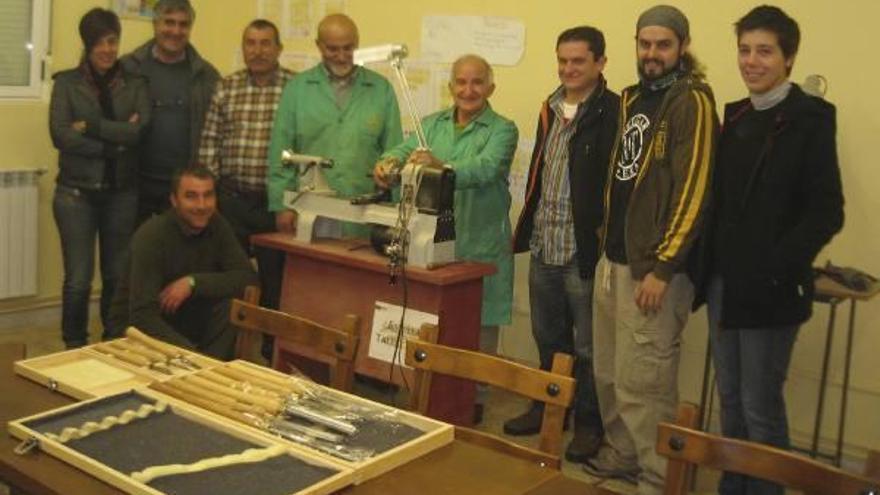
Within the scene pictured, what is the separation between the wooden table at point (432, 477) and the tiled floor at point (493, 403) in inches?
42.8

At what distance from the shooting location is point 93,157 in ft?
14.4

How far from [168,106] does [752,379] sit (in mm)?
2989

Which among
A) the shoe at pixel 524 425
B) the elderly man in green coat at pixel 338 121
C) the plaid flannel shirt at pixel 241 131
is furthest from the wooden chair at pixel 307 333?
the plaid flannel shirt at pixel 241 131

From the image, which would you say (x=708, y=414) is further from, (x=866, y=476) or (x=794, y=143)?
(x=866, y=476)

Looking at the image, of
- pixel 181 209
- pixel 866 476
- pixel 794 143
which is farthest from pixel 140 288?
pixel 866 476

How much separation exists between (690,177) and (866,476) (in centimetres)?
134

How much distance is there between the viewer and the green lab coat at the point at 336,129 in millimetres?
4012

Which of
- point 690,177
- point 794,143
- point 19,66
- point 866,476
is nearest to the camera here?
point 866,476

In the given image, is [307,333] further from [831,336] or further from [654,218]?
[831,336]

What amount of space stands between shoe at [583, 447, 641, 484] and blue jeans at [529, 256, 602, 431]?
243 mm

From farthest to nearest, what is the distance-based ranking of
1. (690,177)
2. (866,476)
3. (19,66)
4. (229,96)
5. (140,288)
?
(19,66)
(229,96)
(140,288)
(690,177)
(866,476)

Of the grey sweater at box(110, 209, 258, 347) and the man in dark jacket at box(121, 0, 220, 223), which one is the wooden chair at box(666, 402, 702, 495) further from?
the man in dark jacket at box(121, 0, 220, 223)

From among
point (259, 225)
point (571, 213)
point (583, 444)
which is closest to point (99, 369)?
point (571, 213)

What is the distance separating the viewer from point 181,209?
354 cm
